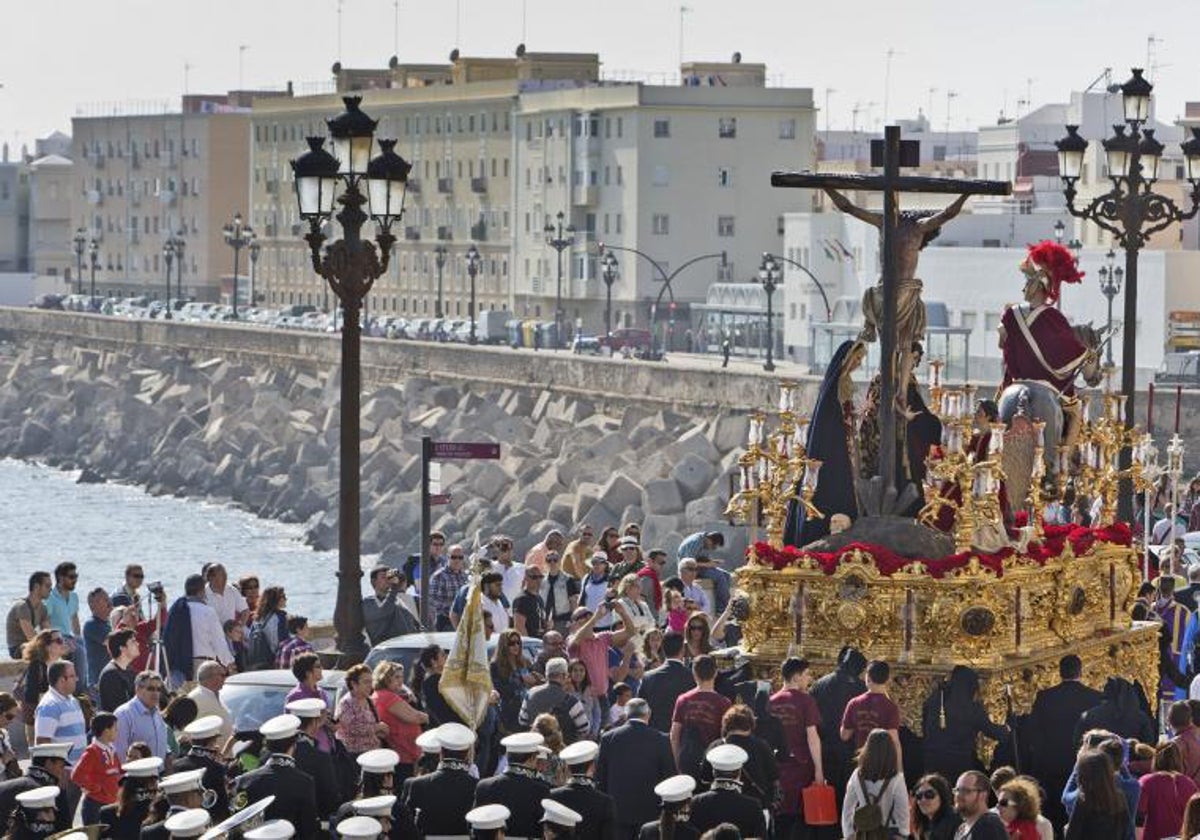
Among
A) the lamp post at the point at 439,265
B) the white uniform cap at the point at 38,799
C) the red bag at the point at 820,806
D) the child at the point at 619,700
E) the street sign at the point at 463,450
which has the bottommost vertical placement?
the red bag at the point at 820,806

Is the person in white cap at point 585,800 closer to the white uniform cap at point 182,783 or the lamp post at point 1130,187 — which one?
the white uniform cap at point 182,783

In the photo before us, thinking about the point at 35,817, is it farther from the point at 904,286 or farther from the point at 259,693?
the point at 904,286

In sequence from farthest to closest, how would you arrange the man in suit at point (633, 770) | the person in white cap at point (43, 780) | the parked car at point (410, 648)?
the parked car at point (410, 648) → the man in suit at point (633, 770) → the person in white cap at point (43, 780)

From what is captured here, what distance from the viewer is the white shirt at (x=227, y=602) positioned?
2366 cm

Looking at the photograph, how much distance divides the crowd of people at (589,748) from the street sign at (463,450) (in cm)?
223

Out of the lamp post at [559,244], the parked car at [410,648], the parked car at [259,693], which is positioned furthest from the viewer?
the lamp post at [559,244]

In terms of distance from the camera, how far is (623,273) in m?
118

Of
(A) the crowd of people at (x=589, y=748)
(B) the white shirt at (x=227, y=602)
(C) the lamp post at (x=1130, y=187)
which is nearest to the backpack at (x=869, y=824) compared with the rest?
(A) the crowd of people at (x=589, y=748)

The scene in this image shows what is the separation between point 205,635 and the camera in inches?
885

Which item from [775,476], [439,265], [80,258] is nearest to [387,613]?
[775,476]

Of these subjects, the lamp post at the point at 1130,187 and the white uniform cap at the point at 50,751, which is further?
the lamp post at the point at 1130,187

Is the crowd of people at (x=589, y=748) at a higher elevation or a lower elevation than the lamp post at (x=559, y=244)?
lower

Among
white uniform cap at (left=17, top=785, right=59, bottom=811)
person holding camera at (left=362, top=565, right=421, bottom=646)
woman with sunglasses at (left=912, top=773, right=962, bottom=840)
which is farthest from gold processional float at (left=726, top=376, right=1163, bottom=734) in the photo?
person holding camera at (left=362, top=565, right=421, bottom=646)

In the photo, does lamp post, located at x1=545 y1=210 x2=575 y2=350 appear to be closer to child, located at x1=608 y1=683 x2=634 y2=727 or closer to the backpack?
child, located at x1=608 y1=683 x2=634 y2=727
